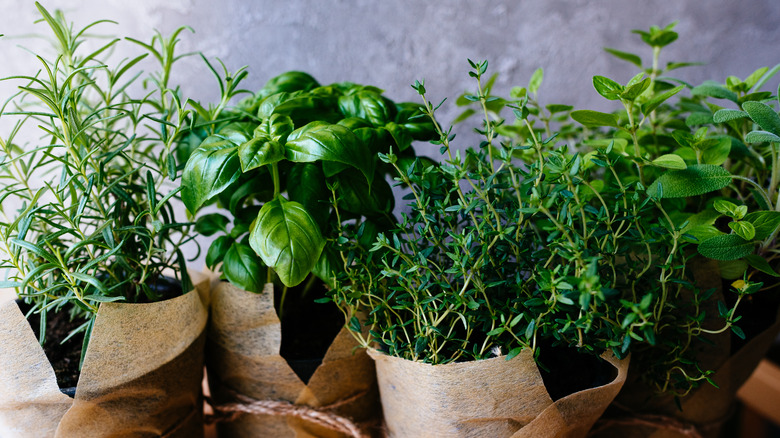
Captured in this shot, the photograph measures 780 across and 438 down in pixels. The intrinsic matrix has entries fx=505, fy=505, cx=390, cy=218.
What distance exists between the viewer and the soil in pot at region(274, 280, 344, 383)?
0.73m

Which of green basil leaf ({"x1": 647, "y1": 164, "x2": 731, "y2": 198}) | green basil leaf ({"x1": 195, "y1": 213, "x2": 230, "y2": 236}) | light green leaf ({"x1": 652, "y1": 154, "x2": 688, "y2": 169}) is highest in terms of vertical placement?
light green leaf ({"x1": 652, "y1": 154, "x2": 688, "y2": 169})

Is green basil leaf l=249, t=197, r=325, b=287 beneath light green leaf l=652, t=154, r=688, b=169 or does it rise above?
beneath

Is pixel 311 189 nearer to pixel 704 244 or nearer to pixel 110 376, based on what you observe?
pixel 110 376

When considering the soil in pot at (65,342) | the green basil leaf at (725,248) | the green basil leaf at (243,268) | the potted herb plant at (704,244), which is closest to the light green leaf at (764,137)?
the potted herb plant at (704,244)

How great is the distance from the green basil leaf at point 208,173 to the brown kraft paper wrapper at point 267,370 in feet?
0.58

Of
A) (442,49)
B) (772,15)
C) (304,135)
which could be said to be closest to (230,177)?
(304,135)

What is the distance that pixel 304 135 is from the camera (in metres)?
0.59

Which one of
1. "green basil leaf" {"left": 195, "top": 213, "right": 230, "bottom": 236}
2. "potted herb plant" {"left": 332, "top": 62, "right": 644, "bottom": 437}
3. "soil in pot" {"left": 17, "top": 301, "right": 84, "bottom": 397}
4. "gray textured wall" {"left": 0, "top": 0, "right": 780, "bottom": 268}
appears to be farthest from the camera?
"gray textured wall" {"left": 0, "top": 0, "right": 780, "bottom": 268}

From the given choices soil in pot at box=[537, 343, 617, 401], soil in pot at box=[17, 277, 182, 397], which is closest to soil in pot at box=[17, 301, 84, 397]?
soil in pot at box=[17, 277, 182, 397]

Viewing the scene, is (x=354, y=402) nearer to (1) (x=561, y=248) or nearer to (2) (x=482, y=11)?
(1) (x=561, y=248)

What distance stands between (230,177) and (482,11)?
636mm

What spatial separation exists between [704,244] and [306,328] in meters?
0.56

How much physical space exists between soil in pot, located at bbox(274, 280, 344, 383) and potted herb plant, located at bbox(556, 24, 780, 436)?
45 centimetres

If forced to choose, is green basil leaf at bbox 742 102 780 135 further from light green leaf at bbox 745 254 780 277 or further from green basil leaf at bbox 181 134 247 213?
green basil leaf at bbox 181 134 247 213
